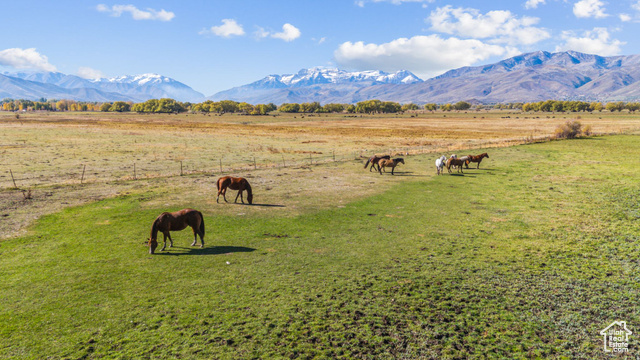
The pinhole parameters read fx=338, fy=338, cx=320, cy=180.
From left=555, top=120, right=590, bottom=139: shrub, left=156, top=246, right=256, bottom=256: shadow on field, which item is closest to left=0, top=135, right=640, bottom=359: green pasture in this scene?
left=156, top=246, right=256, bottom=256: shadow on field

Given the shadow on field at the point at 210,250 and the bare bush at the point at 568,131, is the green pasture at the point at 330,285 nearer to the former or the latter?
the shadow on field at the point at 210,250

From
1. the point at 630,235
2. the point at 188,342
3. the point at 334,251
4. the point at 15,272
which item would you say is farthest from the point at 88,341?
the point at 630,235

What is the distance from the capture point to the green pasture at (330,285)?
29.3 ft

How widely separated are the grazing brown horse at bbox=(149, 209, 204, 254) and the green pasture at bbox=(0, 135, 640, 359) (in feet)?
2.11

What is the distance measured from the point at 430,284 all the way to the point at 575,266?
6202 mm

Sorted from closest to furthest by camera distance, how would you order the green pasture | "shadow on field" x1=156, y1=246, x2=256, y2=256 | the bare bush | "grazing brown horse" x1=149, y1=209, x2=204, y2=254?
the green pasture, "grazing brown horse" x1=149, y1=209, x2=204, y2=254, "shadow on field" x1=156, y1=246, x2=256, y2=256, the bare bush

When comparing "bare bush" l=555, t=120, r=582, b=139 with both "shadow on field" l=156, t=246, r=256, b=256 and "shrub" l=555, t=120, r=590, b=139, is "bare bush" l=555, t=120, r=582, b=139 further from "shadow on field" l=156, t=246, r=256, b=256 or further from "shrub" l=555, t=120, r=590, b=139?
"shadow on field" l=156, t=246, r=256, b=256

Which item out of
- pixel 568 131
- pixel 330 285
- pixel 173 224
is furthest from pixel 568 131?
pixel 173 224

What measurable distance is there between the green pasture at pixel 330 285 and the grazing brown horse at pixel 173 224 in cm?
64

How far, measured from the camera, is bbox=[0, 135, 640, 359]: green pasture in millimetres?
8945

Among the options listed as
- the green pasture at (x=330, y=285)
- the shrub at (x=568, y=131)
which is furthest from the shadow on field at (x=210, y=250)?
the shrub at (x=568, y=131)

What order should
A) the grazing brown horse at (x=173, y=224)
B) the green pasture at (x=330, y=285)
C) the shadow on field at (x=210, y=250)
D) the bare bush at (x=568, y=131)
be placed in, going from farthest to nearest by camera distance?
1. the bare bush at (x=568, y=131)
2. the shadow on field at (x=210, y=250)
3. the grazing brown horse at (x=173, y=224)
4. the green pasture at (x=330, y=285)

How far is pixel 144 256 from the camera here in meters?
14.3

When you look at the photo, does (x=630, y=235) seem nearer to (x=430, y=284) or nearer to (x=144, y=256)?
(x=430, y=284)
